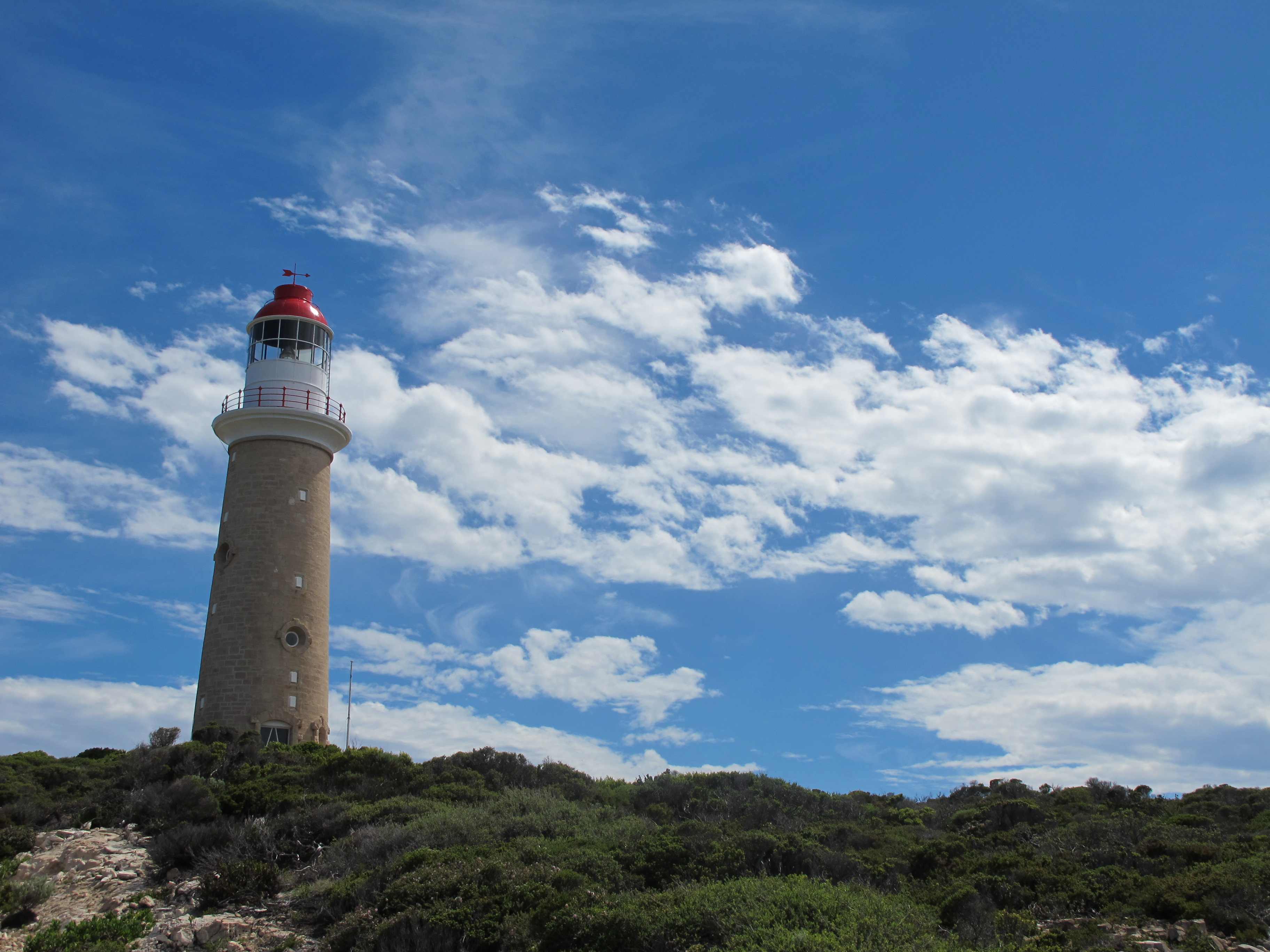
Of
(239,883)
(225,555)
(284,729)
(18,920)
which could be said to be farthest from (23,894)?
(225,555)

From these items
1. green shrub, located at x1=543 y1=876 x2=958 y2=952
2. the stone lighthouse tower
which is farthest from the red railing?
green shrub, located at x1=543 y1=876 x2=958 y2=952

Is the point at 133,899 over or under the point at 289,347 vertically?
under

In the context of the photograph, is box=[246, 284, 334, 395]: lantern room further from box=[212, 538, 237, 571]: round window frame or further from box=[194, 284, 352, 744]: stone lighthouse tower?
box=[212, 538, 237, 571]: round window frame

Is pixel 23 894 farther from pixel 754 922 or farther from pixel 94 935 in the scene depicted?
pixel 754 922

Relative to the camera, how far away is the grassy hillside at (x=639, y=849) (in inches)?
470

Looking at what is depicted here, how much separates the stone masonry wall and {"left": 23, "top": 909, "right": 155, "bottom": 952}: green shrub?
10.9 m

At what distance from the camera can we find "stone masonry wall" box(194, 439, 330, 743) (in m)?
25.8

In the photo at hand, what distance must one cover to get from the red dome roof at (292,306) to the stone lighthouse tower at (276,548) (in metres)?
0.05

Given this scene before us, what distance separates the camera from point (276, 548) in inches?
1056

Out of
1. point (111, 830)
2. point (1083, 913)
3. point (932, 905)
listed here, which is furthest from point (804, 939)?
point (111, 830)

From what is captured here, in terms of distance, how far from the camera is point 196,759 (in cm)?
2131

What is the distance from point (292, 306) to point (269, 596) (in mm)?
9205

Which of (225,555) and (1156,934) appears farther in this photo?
(225,555)

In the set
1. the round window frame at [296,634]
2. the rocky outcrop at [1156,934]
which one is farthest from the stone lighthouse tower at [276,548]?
the rocky outcrop at [1156,934]
